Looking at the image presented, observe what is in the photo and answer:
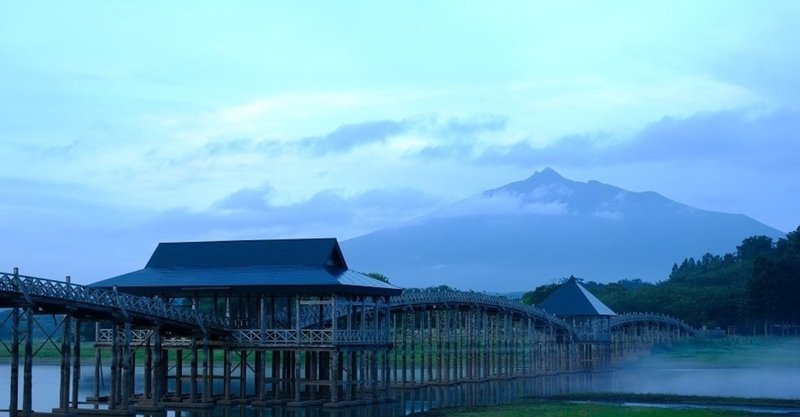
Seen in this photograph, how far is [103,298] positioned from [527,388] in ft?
120

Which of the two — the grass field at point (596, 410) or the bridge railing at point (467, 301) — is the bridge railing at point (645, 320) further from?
the grass field at point (596, 410)

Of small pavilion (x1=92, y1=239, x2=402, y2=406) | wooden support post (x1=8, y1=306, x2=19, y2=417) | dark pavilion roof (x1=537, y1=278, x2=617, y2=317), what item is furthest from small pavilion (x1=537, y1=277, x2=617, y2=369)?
wooden support post (x1=8, y1=306, x2=19, y2=417)

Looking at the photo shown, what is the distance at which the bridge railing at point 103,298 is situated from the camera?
45.3m

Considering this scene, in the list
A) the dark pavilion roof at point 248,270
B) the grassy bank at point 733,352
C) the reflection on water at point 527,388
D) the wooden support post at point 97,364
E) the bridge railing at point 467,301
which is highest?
the dark pavilion roof at point 248,270

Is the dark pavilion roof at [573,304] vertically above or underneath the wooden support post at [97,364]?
above

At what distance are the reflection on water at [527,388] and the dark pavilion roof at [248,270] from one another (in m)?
6.20

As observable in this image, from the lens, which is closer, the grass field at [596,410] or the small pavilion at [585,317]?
the grass field at [596,410]

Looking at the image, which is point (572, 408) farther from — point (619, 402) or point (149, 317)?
point (149, 317)

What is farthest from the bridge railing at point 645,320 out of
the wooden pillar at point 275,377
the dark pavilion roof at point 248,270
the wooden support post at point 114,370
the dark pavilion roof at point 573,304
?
the wooden support post at point 114,370

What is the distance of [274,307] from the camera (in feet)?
204

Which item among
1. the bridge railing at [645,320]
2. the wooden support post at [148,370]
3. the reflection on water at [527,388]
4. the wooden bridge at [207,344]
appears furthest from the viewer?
the bridge railing at [645,320]

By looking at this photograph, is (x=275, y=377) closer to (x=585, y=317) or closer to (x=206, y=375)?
(x=206, y=375)

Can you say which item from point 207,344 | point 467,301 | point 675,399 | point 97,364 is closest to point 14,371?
point 97,364

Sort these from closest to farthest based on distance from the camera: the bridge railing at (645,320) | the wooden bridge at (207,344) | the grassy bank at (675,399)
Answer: the wooden bridge at (207,344), the grassy bank at (675,399), the bridge railing at (645,320)
